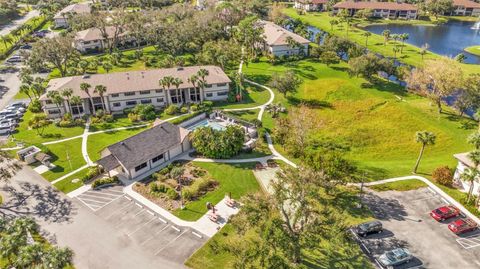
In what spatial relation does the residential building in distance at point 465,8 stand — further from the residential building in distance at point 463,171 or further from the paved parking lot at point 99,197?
the paved parking lot at point 99,197

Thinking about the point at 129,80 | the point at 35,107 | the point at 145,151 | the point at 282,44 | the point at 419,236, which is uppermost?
the point at 282,44

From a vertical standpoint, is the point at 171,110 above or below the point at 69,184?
above

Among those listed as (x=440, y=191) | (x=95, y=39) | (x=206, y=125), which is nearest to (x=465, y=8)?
(x=440, y=191)

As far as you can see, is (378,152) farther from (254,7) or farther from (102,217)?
(254,7)

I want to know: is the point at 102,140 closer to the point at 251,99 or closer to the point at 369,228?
the point at 251,99

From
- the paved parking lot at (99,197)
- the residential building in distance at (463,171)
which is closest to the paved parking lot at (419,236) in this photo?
the residential building in distance at (463,171)

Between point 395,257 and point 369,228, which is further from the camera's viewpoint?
point 369,228

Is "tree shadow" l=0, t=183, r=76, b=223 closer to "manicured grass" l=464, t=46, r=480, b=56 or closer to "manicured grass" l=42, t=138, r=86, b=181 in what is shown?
"manicured grass" l=42, t=138, r=86, b=181
